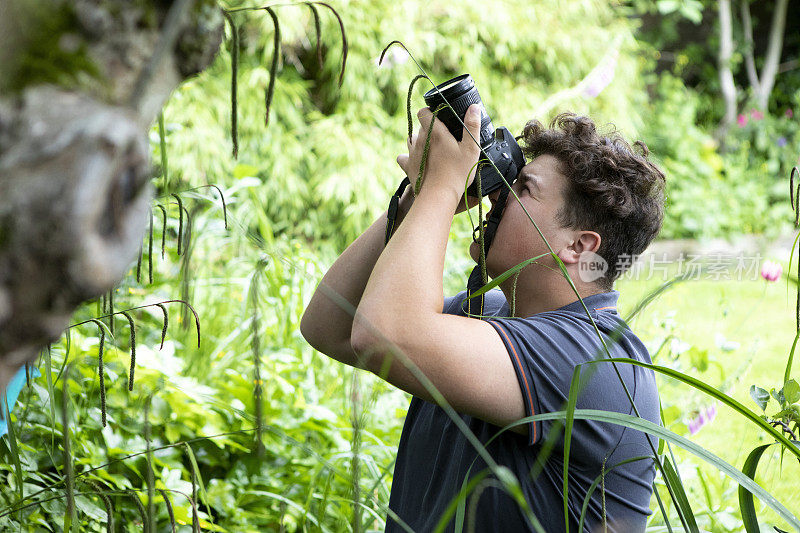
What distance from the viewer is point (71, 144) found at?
Result: 0.40m

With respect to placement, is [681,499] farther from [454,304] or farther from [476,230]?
[454,304]

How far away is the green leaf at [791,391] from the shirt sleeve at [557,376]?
0.79 feet

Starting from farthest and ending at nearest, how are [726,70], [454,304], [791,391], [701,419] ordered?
[726,70] < [701,419] < [454,304] < [791,391]

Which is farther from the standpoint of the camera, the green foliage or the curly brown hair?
the green foliage

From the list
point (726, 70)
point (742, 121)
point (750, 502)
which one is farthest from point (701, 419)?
point (726, 70)

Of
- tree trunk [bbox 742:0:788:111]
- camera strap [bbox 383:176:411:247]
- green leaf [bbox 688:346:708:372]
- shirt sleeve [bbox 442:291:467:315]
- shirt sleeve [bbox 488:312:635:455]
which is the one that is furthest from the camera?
tree trunk [bbox 742:0:788:111]

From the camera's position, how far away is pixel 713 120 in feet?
22.5

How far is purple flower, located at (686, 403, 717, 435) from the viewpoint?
1.94 metres

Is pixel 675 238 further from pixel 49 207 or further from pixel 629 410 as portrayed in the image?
pixel 49 207

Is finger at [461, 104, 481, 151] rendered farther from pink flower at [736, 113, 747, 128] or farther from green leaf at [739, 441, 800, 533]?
pink flower at [736, 113, 747, 128]

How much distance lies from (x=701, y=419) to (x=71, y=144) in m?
1.95

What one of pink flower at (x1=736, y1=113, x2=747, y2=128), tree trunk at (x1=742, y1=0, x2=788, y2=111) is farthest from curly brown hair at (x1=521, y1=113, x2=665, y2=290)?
tree trunk at (x1=742, y1=0, x2=788, y2=111)

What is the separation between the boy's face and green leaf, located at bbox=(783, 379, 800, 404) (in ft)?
1.57

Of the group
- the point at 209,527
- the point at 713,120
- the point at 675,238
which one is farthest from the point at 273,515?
the point at 713,120
